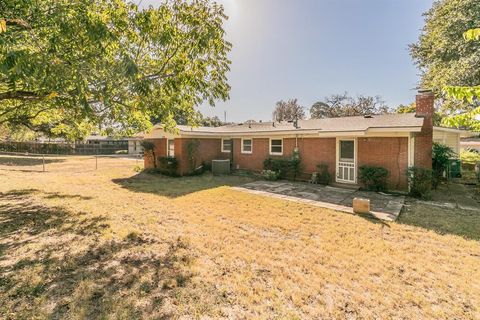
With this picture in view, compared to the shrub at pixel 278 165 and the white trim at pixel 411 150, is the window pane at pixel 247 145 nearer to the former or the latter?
the shrub at pixel 278 165

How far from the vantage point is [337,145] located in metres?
11.5

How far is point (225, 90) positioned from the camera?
592 cm

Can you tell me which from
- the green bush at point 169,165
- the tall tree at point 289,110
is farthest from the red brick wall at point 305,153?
the tall tree at point 289,110

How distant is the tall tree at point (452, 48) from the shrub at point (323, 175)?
7.10 metres

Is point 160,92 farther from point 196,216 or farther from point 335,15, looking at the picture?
point 335,15

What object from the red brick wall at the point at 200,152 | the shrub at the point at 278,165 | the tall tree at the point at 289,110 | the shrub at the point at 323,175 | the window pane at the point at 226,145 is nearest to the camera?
the shrub at the point at 323,175

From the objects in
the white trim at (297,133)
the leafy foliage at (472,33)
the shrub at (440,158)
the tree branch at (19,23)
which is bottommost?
the shrub at (440,158)

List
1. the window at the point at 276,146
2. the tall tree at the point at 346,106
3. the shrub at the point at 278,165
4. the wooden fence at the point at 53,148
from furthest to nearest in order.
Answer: the wooden fence at the point at 53,148, the tall tree at the point at 346,106, the window at the point at 276,146, the shrub at the point at 278,165

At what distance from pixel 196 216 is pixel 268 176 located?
22.6 feet

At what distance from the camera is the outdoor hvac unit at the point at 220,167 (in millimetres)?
14969

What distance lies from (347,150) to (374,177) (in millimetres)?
1971

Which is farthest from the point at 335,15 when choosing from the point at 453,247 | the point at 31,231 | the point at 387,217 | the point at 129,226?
the point at 31,231

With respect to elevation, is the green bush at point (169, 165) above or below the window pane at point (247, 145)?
below

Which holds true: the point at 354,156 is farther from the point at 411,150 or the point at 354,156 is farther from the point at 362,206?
the point at 362,206
